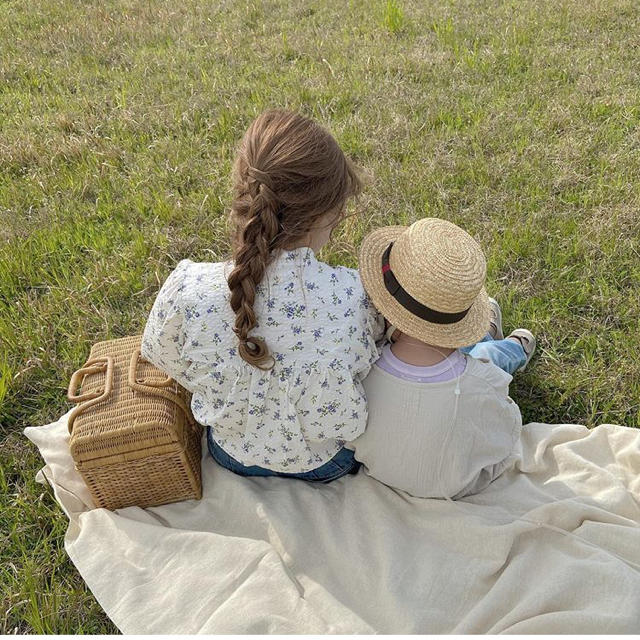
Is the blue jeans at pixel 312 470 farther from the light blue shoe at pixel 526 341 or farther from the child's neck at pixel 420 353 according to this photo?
the light blue shoe at pixel 526 341

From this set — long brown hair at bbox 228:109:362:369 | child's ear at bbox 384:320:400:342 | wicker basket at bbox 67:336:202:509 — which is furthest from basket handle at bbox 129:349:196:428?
child's ear at bbox 384:320:400:342

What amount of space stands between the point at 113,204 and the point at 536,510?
319 centimetres

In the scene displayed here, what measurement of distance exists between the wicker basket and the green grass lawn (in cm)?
32

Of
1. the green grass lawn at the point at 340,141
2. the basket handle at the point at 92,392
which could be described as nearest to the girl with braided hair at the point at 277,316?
the basket handle at the point at 92,392

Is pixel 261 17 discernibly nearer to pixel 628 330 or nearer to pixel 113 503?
pixel 628 330

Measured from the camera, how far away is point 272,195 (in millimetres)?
2133

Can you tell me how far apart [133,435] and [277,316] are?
0.75 metres

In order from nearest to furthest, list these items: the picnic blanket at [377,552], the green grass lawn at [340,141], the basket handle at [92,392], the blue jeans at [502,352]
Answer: the picnic blanket at [377,552] < the basket handle at [92,392] < the blue jeans at [502,352] < the green grass lawn at [340,141]

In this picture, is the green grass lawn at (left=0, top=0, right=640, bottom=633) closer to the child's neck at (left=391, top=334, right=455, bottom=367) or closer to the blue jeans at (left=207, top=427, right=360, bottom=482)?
the blue jeans at (left=207, top=427, right=360, bottom=482)

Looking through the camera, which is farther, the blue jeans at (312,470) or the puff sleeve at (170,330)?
the blue jeans at (312,470)

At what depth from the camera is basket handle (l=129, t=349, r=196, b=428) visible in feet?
8.70

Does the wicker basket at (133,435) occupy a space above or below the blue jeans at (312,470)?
above

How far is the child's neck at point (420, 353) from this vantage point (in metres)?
2.48

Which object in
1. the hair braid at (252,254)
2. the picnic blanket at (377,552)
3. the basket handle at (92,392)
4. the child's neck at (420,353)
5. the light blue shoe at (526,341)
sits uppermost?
the hair braid at (252,254)
